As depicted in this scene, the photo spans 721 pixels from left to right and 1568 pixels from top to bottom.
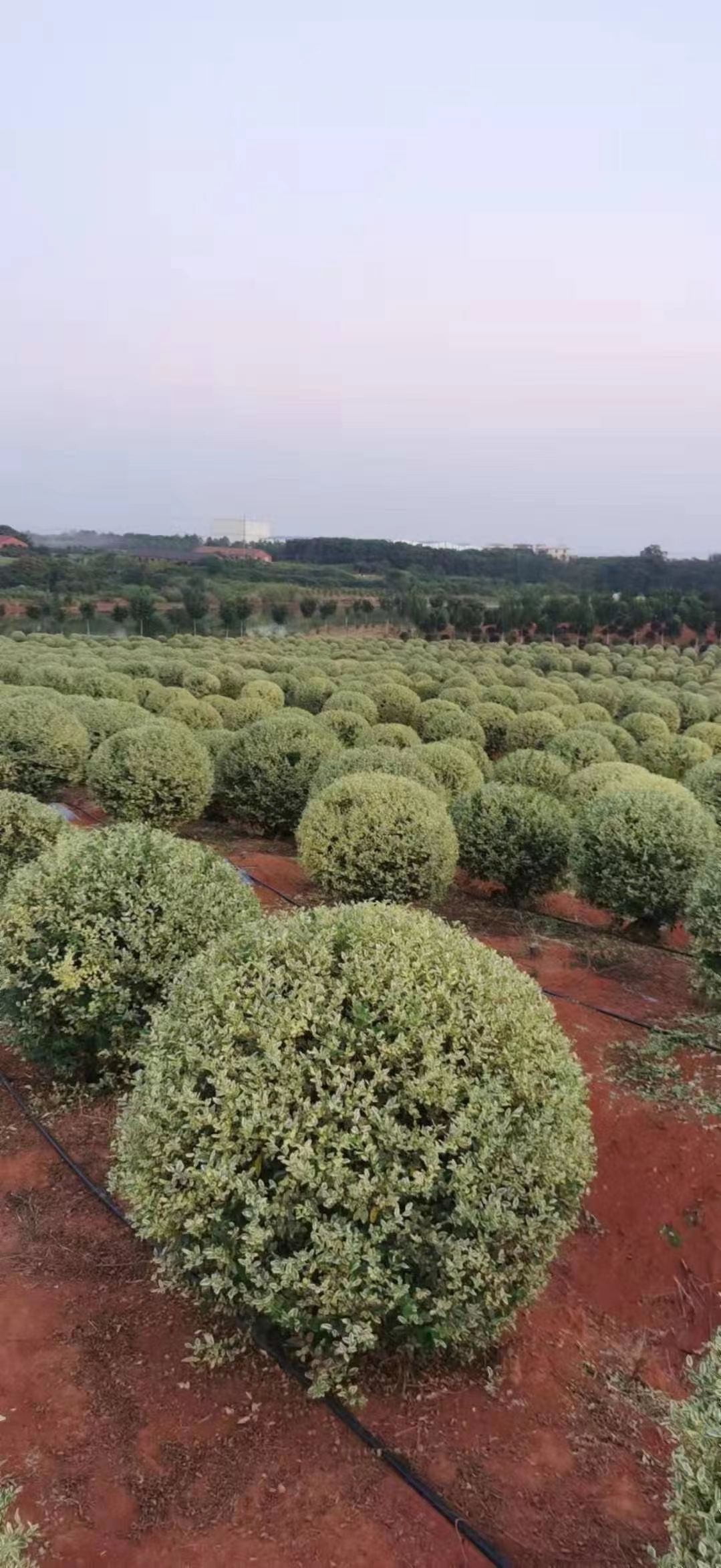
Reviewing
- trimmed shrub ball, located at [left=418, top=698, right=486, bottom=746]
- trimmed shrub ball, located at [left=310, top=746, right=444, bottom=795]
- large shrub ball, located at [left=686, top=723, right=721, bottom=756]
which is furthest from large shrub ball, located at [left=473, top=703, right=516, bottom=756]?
trimmed shrub ball, located at [left=310, top=746, right=444, bottom=795]

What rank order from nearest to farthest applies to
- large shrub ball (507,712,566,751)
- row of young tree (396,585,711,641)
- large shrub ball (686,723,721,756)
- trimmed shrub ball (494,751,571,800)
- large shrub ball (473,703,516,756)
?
trimmed shrub ball (494,751,571,800), large shrub ball (507,712,566,751), large shrub ball (473,703,516,756), large shrub ball (686,723,721,756), row of young tree (396,585,711,641)

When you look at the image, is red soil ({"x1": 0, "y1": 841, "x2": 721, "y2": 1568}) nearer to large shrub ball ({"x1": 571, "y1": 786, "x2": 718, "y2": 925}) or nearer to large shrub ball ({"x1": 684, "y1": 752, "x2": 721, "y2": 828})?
large shrub ball ({"x1": 571, "y1": 786, "x2": 718, "y2": 925})

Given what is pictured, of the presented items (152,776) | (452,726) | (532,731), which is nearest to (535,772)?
(152,776)

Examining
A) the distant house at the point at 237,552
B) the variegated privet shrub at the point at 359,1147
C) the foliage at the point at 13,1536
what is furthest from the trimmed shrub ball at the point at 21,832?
the distant house at the point at 237,552

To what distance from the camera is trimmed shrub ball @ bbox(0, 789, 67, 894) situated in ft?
26.1

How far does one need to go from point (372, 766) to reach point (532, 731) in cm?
935

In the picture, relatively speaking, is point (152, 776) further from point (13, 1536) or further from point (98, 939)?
point (13, 1536)

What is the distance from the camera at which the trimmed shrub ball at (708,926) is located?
6547mm

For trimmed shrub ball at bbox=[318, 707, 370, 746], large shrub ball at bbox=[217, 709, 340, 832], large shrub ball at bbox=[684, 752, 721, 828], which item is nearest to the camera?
large shrub ball at bbox=[217, 709, 340, 832]

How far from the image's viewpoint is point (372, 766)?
36.0ft

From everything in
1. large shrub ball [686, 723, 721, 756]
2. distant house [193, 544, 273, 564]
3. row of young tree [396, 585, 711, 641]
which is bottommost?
large shrub ball [686, 723, 721, 756]

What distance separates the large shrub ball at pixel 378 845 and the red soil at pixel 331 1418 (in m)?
3.79

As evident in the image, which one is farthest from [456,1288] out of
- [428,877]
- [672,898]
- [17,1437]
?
[672,898]

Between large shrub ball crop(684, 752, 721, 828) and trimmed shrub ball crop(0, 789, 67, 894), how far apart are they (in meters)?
8.83
